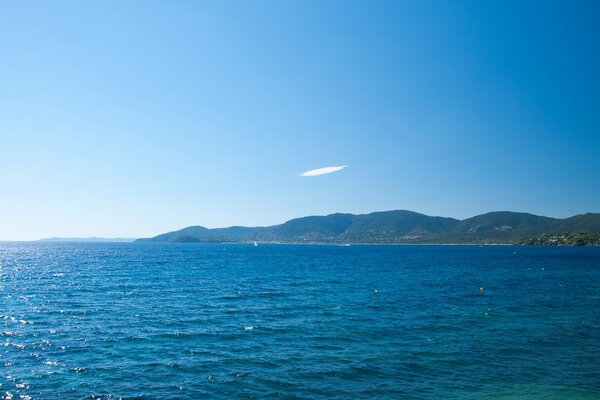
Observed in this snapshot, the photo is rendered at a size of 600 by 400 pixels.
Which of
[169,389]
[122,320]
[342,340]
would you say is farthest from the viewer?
[122,320]

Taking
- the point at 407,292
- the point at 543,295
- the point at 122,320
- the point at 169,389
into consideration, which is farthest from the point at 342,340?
the point at 543,295

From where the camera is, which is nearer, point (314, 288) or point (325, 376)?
point (325, 376)

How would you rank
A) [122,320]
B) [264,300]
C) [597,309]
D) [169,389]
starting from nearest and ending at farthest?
1. [169,389]
2. [122,320]
3. [597,309]
4. [264,300]

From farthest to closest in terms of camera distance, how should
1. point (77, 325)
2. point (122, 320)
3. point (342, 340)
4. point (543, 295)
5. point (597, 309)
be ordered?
1. point (543, 295)
2. point (597, 309)
3. point (122, 320)
4. point (77, 325)
5. point (342, 340)

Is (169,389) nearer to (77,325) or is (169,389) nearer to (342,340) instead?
(342,340)

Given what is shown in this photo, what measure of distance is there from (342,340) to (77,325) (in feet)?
84.5

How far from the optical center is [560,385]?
23547mm

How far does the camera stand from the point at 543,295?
5938cm

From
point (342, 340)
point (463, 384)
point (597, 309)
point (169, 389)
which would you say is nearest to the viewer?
point (169, 389)

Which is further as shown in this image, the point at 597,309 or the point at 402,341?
the point at 597,309

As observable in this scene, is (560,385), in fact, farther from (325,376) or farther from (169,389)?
(169,389)

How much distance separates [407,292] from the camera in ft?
205

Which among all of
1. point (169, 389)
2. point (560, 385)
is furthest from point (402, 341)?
point (169, 389)

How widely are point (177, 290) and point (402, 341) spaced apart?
4164cm
